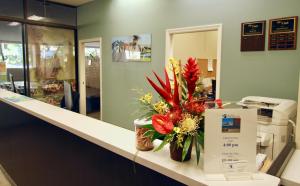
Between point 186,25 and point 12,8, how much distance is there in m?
3.71

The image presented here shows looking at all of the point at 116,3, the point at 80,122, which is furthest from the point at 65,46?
the point at 80,122

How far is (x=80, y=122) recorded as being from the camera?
1.68 meters

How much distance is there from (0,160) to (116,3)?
3419mm

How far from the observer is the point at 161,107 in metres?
1.04

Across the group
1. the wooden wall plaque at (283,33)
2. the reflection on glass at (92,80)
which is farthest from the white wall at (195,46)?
the reflection on glass at (92,80)

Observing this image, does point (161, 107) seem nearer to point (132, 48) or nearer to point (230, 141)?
point (230, 141)

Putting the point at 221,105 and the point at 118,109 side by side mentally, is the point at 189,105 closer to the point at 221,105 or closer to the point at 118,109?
the point at 221,105

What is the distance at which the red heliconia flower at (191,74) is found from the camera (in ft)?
3.17

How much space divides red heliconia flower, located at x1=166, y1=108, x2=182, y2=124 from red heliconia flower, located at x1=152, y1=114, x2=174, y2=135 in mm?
14

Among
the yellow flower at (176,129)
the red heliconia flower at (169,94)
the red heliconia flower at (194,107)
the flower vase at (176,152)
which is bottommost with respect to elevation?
the flower vase at (176,152)

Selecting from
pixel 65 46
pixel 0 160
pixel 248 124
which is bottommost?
pixel 0 160

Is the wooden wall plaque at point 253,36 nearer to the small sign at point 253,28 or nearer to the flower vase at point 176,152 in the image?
the small sign at point 253,28

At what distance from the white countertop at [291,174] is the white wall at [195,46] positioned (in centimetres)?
350

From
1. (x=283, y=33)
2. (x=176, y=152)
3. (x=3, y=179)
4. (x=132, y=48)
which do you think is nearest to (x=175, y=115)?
(x=176, y=152)
